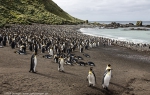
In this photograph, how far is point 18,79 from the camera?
10.6 metres

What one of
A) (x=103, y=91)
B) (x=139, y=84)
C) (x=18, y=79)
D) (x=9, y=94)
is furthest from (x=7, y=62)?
(x=139, y=84)

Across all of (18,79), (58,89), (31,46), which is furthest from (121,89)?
(31,46)

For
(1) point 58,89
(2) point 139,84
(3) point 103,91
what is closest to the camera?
(1) point 58,89

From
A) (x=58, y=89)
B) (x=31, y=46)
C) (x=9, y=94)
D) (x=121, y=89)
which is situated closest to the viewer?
(x=9, y=94)

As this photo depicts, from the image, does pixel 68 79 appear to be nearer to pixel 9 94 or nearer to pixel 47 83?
pixel 47 83

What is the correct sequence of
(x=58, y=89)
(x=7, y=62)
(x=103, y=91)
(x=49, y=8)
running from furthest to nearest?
(x=49, y=8) < (x=7, y=62) < (x=103, y=91) < (x=58, y=89)

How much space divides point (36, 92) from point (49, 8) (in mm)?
109374

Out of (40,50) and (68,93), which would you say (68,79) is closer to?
(68,93)

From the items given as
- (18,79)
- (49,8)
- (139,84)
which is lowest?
(139,84)

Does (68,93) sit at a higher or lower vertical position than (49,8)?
lower

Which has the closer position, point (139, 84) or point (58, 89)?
point (58, 89)

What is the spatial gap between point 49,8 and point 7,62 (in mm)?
103757

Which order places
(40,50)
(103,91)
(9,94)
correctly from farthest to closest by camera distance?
(40,50) < (103,91) < (9,94)

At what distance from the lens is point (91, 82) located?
11383 millimetres
